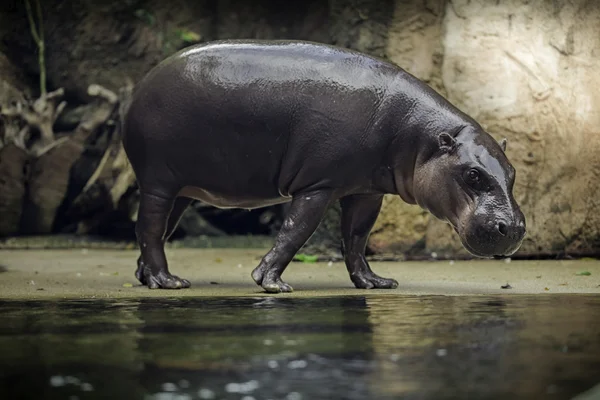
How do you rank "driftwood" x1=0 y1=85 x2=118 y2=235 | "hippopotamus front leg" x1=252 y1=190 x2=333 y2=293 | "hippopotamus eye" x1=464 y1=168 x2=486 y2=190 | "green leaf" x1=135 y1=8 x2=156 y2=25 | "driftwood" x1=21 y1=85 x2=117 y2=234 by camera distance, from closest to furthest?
"hippopotamus eye" x1=464 y1=168 x2=486 y2=190
"hippopotamus front leg" x1=252 y1=190 x2=333 y2=293
"driftwood" x1=0 y1=85 x2=118 y2=235
"driftwood" x1=21 y1=85 x2=117 y2=234
"green leaf" x1=135 y1=8 x2=156 y2=25

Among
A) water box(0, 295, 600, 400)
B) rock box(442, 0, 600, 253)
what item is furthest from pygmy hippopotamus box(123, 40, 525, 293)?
rock box(442, 0, 600, 253)

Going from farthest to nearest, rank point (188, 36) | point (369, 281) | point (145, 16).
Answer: point (145, 16) < point (188, 36) < point (369, 281)

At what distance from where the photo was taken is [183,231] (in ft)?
39.2

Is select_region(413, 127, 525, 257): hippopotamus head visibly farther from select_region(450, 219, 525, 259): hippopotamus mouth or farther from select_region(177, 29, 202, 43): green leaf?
select_region(177, 29, 202, 43): green leaf

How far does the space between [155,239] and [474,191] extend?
87.4 inches

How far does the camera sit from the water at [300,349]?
320 cm

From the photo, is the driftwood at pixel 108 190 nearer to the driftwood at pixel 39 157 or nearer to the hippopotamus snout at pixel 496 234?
the driftwood at pixel 39 157

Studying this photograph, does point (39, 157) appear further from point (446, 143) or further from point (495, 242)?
point (495, 242)

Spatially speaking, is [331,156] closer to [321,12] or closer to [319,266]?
[319,266]

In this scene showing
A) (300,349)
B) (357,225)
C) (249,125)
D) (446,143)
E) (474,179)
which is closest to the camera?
(300,349)

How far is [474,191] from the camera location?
249 inches

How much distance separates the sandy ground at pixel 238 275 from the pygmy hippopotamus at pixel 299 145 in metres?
0.34

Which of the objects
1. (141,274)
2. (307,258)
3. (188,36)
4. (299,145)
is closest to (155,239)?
(141,274)

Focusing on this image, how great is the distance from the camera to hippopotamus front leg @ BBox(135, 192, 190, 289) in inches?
278
